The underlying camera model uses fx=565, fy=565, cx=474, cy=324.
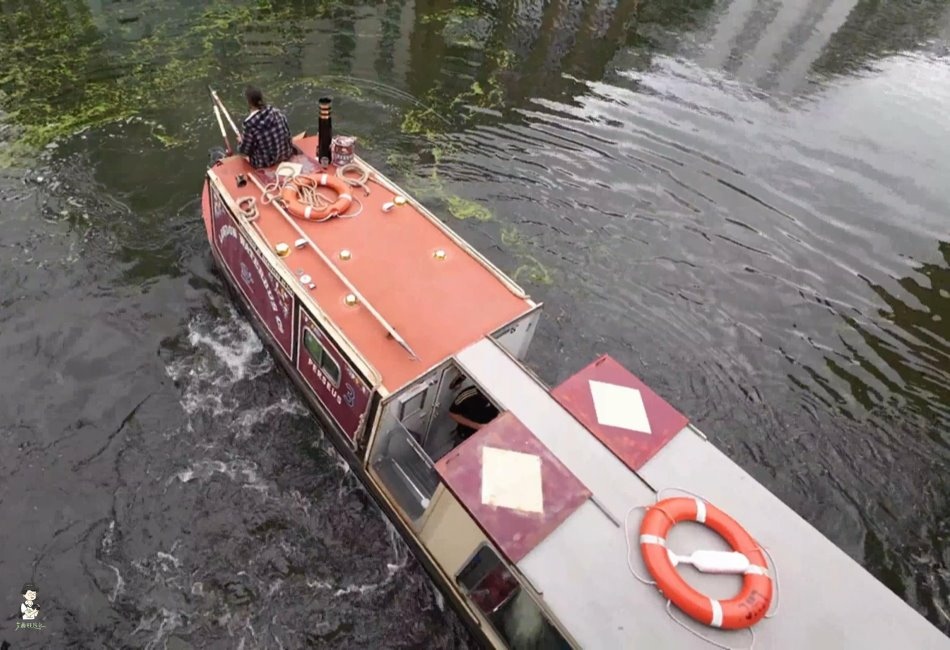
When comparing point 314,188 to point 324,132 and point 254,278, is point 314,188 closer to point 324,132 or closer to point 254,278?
point 324,132

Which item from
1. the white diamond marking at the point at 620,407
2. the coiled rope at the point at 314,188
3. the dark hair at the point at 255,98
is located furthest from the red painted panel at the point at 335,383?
the dark hair at the point at 255,98

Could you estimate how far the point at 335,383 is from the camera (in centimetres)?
842

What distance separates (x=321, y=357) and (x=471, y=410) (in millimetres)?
2427

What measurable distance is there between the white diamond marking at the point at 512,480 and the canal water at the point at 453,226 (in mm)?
3082

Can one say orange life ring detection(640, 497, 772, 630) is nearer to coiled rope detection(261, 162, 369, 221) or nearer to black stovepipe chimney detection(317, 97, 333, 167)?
coiled rope detection(261, 162, 369, 221)

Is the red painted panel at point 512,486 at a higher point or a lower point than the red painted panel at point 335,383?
higher

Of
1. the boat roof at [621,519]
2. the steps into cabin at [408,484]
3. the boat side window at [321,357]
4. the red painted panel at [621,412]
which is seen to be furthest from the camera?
the boat side window at [321,357]

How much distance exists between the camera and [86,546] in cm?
831

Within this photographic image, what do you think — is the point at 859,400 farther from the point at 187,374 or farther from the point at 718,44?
the point at 718,44

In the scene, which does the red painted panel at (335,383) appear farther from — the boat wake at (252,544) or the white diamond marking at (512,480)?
the white diamond marking at (512,480)

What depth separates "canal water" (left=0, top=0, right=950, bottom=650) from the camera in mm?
8469

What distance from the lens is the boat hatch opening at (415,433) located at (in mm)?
7625

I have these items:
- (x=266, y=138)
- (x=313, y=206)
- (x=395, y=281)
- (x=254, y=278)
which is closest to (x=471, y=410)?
(x=395, y=281)

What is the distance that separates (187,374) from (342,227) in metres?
4.15
